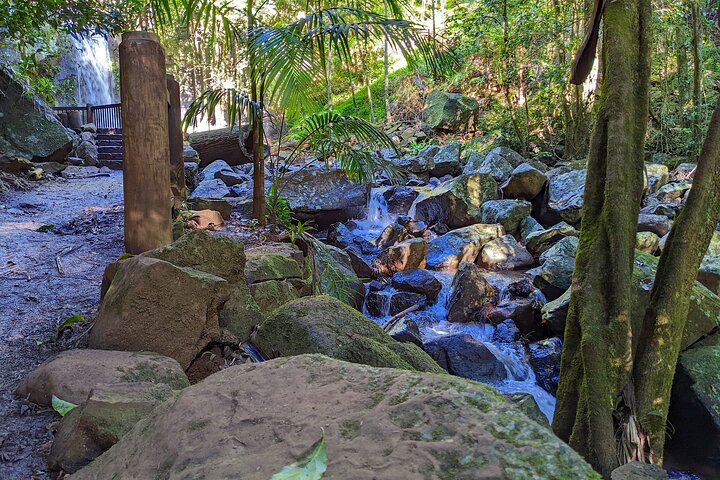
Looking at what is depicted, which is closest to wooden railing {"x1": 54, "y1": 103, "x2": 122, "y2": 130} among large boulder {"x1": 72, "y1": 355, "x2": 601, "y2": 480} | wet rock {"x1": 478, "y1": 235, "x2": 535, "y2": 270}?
wet rock {"x1": 478, "y1": 235, "x2": 535, "y2": 270}

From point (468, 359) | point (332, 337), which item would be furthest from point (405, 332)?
point (332, 337)

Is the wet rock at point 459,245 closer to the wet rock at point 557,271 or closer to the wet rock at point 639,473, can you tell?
the wet rock at point 557,271

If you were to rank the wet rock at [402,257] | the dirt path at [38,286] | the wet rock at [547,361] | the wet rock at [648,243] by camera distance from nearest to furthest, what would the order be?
the dirt path at [38,286] < the wet rock at [547,361] < the wet rock at [648,243] < the wet rock at [402,257]

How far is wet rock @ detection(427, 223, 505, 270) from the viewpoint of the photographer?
8214 millimetres

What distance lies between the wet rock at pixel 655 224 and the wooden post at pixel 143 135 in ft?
22.6

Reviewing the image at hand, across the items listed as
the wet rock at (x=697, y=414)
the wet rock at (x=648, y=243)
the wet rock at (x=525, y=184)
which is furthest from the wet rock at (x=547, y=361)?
the wet rock at (x=525, y=184)

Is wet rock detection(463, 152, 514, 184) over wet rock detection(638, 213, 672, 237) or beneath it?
over

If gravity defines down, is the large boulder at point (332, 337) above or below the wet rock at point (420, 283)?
above

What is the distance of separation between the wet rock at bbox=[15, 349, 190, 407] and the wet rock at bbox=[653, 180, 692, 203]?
923 centimetres

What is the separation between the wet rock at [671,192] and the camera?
31.4 feet

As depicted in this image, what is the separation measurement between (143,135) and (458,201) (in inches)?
259

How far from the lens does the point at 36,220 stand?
672 cm

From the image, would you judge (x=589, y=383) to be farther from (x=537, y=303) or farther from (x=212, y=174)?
(x=212, y=174)

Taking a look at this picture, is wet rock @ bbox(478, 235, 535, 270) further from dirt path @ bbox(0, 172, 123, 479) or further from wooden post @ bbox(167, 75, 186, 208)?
dirt path @ bbox(0, 172, 123, 479)
